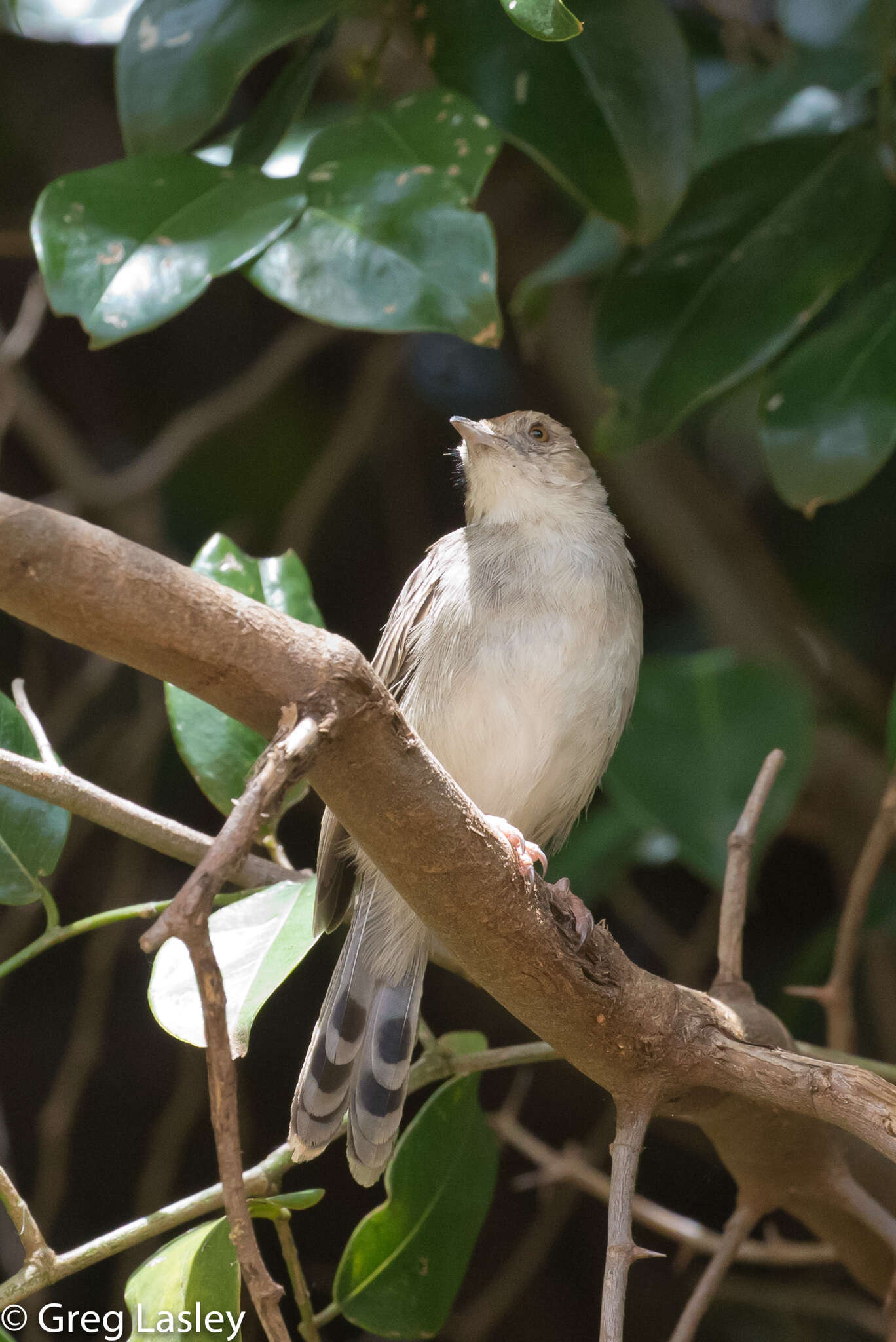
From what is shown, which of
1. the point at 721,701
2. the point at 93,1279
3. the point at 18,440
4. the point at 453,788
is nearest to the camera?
the point at 453,788

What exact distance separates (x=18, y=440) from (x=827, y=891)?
128 inches

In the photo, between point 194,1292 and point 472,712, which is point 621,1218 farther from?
point 472,712

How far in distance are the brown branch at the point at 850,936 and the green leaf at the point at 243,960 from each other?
1035 millimetres

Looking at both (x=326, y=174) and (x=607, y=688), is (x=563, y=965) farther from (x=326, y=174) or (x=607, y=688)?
(x=326, y=174)

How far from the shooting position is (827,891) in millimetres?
4195

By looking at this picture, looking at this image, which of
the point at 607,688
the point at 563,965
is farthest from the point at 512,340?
the point at 563,965

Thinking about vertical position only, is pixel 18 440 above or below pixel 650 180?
below

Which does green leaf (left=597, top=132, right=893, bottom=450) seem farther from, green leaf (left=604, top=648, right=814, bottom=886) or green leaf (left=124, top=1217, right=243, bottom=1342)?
green leaf (left=124, top=1217, right=243, bottom=1342)

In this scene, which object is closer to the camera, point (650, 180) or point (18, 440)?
point (650, 180)

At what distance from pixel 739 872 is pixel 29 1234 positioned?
4.33ft

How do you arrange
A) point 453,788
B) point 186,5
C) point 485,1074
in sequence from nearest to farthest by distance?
1. point 453,788
2. point 186,5
3. point 485,1074

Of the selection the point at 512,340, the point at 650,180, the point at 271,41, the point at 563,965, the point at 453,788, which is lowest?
the point at 563,965

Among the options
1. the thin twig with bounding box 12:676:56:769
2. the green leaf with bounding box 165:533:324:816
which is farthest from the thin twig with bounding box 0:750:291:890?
the green leaf with bounding box 165:533:324:816

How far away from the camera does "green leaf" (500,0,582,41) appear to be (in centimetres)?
177
